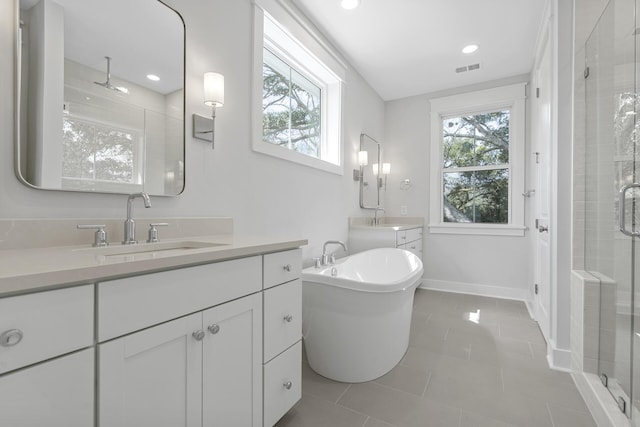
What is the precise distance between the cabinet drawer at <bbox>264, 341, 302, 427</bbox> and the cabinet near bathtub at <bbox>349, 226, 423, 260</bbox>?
6.03ft

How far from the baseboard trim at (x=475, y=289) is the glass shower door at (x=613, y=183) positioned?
1893 millimetres

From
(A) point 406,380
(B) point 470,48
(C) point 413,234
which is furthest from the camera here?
(C) point 413,234

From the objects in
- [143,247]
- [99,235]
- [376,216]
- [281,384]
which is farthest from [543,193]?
[99,235]

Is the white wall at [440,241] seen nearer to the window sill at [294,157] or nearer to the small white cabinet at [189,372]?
the window sill at [294,157]

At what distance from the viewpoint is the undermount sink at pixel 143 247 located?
1032 millimetres

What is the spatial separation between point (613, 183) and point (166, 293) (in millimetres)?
2203

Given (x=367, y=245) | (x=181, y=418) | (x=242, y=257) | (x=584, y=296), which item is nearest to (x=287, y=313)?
(x=242, y=257)

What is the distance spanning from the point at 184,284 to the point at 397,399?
135cm

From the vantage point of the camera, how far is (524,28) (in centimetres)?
260

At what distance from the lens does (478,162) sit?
3764 mm

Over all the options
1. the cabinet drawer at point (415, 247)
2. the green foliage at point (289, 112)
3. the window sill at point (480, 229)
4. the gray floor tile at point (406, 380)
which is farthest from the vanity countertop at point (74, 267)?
the window sill at point (480, 229)

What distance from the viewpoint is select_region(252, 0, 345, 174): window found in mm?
1963

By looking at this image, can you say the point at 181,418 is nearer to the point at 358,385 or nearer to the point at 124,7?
the point at 358,385

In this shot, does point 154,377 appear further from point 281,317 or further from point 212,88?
point 212,88
